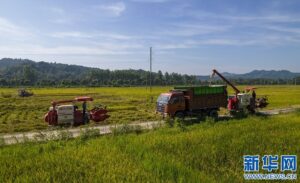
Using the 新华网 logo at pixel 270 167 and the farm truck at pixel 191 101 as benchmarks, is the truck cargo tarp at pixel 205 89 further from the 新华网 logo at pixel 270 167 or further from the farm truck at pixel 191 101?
the 新华网 logo at pixel 270 167

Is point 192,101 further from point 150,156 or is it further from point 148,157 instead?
point 148,157

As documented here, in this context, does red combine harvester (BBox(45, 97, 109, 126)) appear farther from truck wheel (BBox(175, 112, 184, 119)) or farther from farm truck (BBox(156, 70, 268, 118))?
truck wheel (BBox(175, 112, 184, 119))

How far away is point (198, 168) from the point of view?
518 inches

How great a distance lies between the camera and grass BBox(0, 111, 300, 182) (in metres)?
11.9

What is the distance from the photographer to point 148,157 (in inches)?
573

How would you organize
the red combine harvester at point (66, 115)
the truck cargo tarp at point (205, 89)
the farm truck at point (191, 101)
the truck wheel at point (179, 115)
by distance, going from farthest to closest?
the truck cargo tarp at point (205, 89) → the truck wheel at point (179, 115) → the farm truck at point (191, 101) → the red combine harvester at point (66, 115)

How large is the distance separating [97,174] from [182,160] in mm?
3818

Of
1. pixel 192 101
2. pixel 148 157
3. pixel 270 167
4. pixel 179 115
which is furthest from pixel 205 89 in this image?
pixel 270 167

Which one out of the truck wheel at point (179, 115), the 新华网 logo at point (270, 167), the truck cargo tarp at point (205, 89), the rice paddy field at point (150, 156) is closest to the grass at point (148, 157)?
the rice paddy field at point (150, 156)

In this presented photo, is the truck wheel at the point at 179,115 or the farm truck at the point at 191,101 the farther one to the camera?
the truck wheel at the point at 179,115

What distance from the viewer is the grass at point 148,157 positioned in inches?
469

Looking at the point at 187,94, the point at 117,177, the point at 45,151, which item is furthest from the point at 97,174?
the point at 187,94

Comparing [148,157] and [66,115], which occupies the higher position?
[66,115]

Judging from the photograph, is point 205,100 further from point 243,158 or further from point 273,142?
point 243,158
